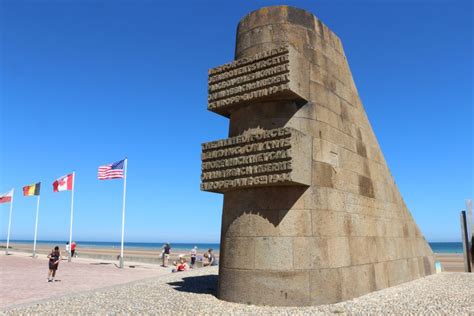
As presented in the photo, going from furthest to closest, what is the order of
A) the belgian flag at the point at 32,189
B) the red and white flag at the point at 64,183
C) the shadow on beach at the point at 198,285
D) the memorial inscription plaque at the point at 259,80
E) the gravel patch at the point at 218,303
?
the belgian flag at the point at 32,189 → the red and white flag at the point at 64,183 → the shadow on beach at the point at 198,285 → the memorial inscription plaque at the point at 259,80 → the gravel patch at the point at 218,303

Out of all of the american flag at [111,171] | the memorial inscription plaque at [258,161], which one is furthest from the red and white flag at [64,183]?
the memorial inscription plaque at [258,161]

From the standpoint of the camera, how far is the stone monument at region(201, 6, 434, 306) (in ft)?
30.8

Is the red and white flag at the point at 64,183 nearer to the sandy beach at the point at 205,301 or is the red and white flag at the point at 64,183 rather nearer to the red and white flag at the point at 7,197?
the red and white flag at the point at 7,197

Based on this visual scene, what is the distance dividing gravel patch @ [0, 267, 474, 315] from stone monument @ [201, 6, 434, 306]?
1.66 feet

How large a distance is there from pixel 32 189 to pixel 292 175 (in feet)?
124

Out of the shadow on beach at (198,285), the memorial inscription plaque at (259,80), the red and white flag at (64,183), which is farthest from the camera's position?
the red and white flag at (64,183)

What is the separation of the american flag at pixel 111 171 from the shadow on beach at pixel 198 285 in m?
14.1

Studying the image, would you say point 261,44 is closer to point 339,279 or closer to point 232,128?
point 232,128

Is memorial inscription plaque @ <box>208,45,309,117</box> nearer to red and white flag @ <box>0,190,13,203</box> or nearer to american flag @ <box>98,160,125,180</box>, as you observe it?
american flag @ <box>98,160,125,180</box>

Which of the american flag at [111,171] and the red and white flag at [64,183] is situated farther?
the red and white flag at [64,183]

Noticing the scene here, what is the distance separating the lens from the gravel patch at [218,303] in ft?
27.6

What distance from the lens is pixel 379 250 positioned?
1159 cm

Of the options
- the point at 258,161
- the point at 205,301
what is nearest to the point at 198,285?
the point at 205,301

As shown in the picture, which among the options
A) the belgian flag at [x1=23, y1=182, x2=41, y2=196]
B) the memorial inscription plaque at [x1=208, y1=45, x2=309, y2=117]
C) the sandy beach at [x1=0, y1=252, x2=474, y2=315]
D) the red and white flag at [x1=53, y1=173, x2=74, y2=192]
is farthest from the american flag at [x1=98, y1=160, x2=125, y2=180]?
the memorial inscription plaque at [x1=208, y1=45, x2=309, y2=117]
